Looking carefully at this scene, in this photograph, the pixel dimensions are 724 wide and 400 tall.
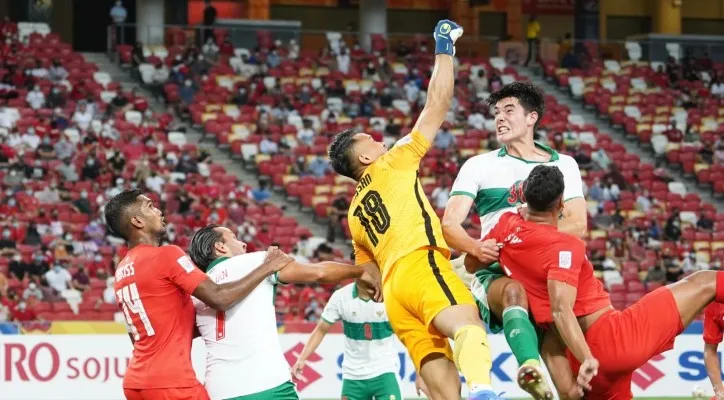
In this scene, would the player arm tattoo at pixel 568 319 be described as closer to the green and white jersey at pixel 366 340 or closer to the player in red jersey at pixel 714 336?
the player in red jersey at pixel 714 336

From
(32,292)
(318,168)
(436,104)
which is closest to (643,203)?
(318,168)

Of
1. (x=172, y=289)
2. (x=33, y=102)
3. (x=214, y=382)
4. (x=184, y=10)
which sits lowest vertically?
(x=214, y=382)

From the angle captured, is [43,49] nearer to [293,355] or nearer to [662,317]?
[293,355]

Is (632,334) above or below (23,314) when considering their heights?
above

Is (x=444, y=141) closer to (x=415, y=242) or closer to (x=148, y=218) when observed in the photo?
(x=415, y=242)

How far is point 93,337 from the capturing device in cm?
1677

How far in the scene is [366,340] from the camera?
448 inches

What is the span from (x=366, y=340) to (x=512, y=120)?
12.0 ft

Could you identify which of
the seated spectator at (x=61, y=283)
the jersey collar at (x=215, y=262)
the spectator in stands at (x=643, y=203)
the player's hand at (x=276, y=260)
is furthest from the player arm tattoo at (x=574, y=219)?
the spectator in stands at (x=643, y=203)

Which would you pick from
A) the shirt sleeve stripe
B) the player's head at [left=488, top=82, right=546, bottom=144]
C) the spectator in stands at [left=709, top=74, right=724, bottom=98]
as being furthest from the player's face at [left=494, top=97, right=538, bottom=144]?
the spectator in stands at [left=709, top=74, right=724, bottom=98]

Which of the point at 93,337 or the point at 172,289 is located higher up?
the point at 172,289

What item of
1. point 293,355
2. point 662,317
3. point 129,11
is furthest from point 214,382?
point 129,11

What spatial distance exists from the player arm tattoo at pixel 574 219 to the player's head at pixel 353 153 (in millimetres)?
1230

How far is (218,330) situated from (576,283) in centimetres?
217
